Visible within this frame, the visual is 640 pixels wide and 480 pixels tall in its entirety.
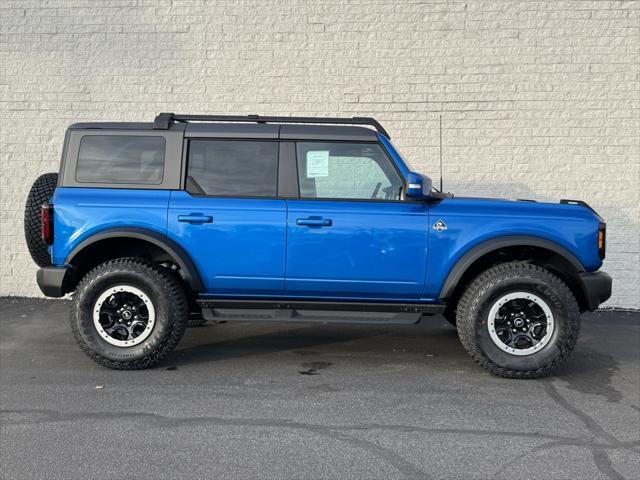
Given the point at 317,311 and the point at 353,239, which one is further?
the point at 317,311

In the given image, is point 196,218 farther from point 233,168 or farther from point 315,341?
point 315,341

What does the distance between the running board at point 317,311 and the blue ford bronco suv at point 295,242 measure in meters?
0.01

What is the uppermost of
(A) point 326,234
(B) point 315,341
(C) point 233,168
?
(C) point 233,168

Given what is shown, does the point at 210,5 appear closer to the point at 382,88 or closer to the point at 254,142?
the point at 382,88

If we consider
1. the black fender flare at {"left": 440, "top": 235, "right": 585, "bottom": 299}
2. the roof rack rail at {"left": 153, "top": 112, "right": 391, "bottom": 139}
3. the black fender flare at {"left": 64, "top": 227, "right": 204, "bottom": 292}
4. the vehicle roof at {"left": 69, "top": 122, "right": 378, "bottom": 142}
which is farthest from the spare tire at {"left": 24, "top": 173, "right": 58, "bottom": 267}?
the black fender flare at {"left": 440, "top": 235, "right": 585, "bottom": 299}

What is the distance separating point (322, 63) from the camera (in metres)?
7.87

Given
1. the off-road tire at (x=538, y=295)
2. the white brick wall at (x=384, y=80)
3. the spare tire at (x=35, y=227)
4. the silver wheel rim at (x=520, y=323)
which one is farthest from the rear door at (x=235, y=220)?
the white brick wall at (x=384, y=80)

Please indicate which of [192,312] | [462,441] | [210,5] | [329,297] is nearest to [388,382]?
[329,297]

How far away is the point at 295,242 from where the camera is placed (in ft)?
15.8

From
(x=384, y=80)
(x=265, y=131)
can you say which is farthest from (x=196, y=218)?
(x=384, y=80)

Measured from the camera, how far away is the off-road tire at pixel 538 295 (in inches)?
186

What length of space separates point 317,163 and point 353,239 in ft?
2.40

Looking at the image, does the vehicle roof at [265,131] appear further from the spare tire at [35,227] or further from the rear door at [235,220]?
the spare tire at [35,227]

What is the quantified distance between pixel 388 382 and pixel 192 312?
1846mm
